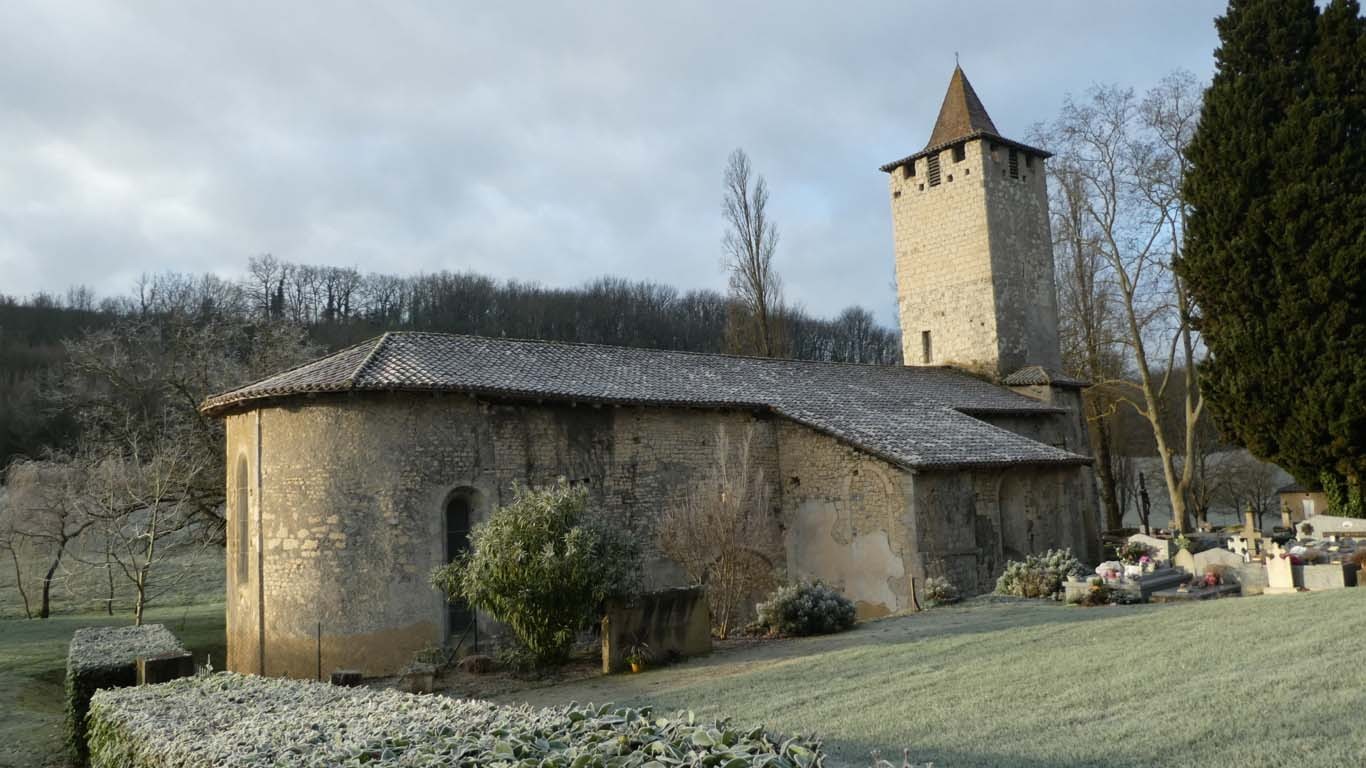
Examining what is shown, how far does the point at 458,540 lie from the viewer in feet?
51.2

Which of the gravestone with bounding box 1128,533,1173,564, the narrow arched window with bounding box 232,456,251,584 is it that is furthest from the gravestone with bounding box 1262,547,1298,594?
the narrow arched window with bounding box 232,456,251,584

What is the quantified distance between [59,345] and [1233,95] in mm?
60716

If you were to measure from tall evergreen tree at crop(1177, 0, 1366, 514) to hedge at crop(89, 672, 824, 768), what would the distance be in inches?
828

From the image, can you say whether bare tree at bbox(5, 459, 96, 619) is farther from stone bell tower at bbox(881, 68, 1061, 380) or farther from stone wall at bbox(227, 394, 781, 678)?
stone bell tower at bbox(881, 68, 1061, 380)

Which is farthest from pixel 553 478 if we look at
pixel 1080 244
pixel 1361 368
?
pixel 1080 244

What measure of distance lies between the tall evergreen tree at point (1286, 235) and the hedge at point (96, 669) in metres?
22.9

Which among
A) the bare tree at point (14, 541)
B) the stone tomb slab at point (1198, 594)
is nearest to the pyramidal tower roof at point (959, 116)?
the stone tomb slab at point (1198, 594)

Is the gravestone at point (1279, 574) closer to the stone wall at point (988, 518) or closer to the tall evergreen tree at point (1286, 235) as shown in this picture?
the stone wall at point (988, 518)

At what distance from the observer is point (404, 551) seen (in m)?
14.9

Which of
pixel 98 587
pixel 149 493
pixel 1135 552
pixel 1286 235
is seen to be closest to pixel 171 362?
pixel 149 493

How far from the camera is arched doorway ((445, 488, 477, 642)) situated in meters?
15.2

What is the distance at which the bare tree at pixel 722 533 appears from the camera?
1597 cm

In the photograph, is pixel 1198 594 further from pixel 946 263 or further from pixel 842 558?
pixel 946 263

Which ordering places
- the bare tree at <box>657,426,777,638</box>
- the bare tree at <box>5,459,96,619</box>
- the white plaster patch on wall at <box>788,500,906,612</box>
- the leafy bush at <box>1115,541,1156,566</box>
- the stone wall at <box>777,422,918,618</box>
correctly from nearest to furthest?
1. the bare tree at <box>657,426,777,638</box>
2. the leafy bush at <box>1115,541,1156,566</box>
3. the stone wall at <box>777,422,918,618</box>
4. the white plaster patch on wall at <box>788,500,906,612</box>
5. the bare tree at <box>5,459,96,619</box>
